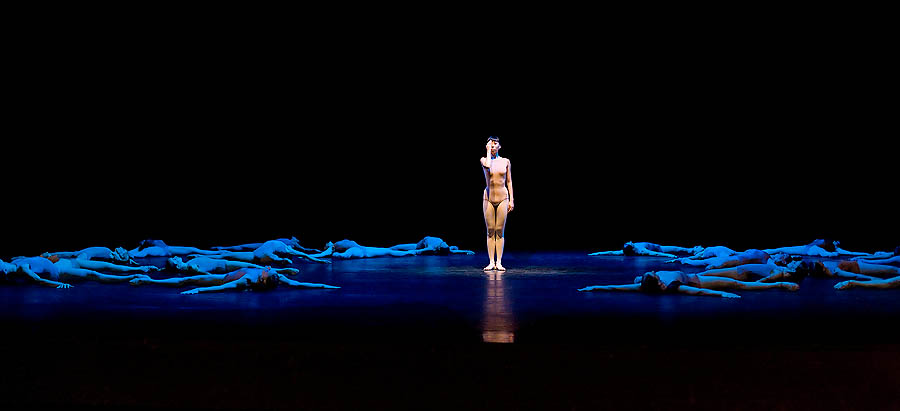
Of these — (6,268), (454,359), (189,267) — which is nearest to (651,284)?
(454,359)

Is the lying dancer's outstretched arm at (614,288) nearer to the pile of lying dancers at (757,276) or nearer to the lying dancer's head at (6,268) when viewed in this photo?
the pile of lying dancers at (757,276)

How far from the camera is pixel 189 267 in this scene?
6258 millimetres

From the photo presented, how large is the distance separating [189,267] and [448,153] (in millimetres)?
5076

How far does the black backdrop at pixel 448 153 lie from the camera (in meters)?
9.65

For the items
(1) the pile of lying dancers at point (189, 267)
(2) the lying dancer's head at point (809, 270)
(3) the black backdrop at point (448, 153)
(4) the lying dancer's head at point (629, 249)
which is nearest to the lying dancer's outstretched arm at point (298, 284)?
(1) the pile of lying dancers at point (189, 267)

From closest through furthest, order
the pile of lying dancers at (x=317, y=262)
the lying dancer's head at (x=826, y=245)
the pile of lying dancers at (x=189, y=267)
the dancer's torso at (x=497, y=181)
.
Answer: the pile of lying dancers at (x=317, y=262), the pile of lying dancers at (x=189, y=267), the dancer's torso at (x=497, y=181), the lying dancer's head at (x=826, y=245)

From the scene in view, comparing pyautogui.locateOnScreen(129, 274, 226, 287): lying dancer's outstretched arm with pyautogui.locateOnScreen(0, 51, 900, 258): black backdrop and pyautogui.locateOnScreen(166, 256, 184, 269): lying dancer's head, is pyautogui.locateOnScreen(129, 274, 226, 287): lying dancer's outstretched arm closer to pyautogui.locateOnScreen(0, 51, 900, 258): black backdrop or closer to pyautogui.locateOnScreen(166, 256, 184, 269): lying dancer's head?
pyautogui.locateOnScreen(166, 256, 184, 269): lying dancer's head

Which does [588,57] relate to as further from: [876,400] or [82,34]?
[876,400]

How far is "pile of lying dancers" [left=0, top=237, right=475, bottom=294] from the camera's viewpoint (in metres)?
5.54

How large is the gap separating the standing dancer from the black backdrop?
2.73 metres

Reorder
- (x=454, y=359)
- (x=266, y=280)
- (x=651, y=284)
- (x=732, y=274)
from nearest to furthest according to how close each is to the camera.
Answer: (x=454, y=359)
(x=651, y=284)
(x=266, y=280)
(x=732, y=274)

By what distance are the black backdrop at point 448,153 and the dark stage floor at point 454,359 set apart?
19.1ft

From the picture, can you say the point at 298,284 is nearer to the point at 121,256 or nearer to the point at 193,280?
the point at 193,280

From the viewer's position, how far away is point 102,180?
34.5 ft
